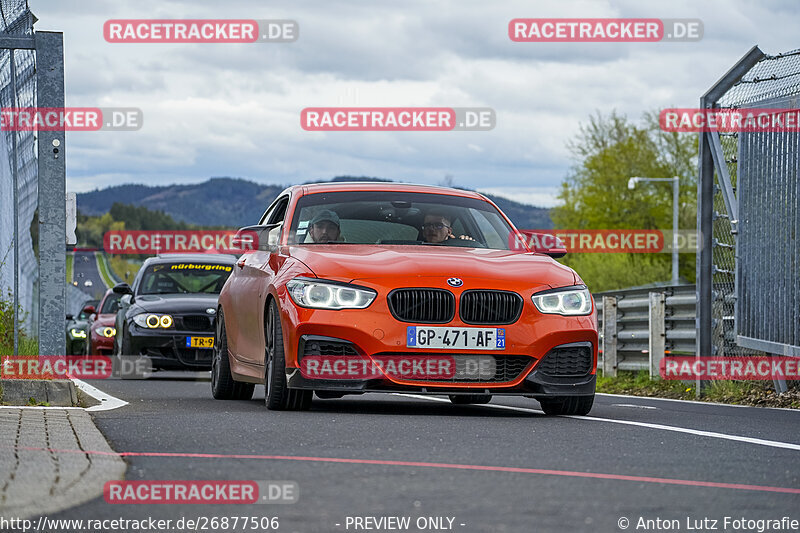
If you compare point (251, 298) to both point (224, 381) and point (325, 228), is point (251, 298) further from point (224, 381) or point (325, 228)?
point (224, 381)

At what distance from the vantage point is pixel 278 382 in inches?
364

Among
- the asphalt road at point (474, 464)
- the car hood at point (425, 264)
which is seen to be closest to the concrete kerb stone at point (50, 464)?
the asphalt road at point (474, 464)

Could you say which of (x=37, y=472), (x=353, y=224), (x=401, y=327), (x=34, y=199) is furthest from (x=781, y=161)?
(x=34, y=199)

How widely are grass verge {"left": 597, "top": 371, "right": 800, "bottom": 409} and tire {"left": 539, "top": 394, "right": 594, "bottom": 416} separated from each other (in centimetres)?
334

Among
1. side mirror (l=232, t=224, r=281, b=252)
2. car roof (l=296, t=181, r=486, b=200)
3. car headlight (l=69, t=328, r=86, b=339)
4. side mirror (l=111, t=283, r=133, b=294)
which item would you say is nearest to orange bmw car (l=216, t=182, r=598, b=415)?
side mirror (l=232, t=224, r=281, b=252)

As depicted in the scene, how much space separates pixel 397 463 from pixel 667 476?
3.77 feet

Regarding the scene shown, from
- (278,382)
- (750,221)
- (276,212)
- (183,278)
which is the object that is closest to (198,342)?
(183,278)

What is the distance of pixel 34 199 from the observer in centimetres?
1856

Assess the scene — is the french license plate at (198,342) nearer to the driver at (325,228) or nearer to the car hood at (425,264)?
the driver at (325,228)

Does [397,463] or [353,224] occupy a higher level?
[353,224]

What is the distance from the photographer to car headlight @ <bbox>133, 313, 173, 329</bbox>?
17.2 metres

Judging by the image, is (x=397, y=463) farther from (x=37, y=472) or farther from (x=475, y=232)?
(x=475, y=232)

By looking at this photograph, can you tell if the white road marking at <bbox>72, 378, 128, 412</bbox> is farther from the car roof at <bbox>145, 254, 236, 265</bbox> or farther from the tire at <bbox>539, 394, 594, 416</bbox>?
the car roof at <bbox>145, 254, 236, 265</bbox>

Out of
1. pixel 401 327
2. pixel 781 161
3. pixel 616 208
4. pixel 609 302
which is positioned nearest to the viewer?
pixel 401 327
